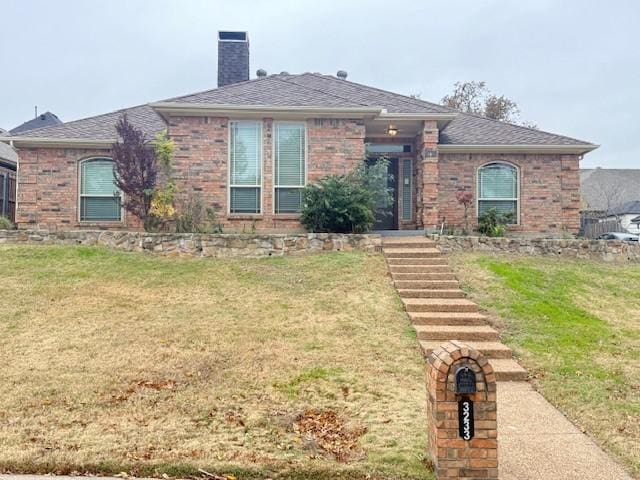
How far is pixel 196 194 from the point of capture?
1264cm

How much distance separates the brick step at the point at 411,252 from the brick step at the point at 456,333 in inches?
127

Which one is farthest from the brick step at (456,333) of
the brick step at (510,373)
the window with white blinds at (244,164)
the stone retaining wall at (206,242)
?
the window with white blinds at (244,164)

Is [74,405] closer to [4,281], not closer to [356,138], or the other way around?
[4,281]

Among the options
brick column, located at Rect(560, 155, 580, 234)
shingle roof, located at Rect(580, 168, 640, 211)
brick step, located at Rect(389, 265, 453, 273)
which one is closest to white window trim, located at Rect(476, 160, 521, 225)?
brick column, located at Rect(560, 155, 580, 234)

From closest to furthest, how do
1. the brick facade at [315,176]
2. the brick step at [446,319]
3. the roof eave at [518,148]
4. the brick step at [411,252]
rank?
the brick step at [446,319]
the brick step at [411,252]
the brick facade at [315,176]
the roof eave at [518,148]

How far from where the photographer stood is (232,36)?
1750 cm

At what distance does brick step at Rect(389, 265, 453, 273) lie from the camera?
1002cm

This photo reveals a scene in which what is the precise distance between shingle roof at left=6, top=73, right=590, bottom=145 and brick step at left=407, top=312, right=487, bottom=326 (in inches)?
255

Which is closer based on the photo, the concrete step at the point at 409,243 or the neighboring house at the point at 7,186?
the concrete step at the point at 409,243

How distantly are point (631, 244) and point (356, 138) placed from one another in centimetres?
730

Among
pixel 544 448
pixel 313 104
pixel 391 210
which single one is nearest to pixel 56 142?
pixel 313 104

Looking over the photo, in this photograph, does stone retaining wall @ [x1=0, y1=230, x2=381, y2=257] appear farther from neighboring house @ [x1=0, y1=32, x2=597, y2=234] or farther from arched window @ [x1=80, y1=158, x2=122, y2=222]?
arched window @ [x1=80, y1=158, x2=122, y2=222]

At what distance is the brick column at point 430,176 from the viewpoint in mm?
13258

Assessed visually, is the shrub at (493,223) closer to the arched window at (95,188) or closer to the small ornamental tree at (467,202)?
the small ornamental tree at (467,202)
